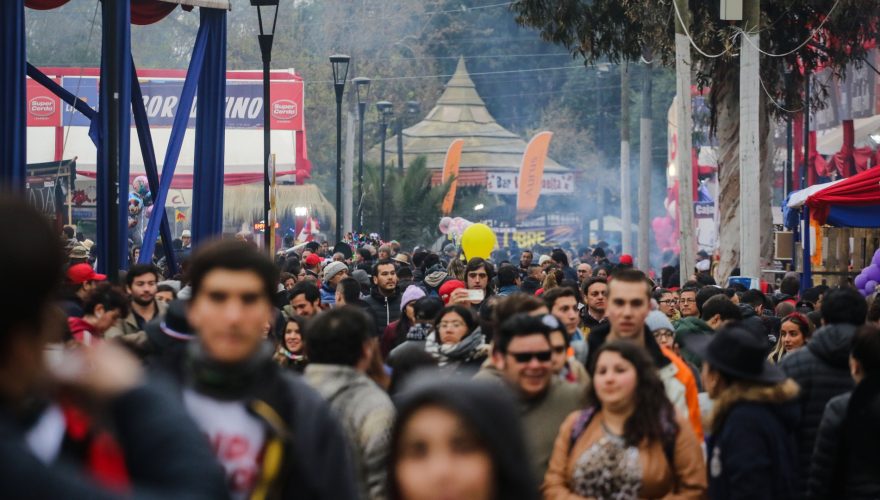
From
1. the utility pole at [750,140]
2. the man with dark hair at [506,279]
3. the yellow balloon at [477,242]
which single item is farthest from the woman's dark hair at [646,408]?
the yellow balloon at [477,242]

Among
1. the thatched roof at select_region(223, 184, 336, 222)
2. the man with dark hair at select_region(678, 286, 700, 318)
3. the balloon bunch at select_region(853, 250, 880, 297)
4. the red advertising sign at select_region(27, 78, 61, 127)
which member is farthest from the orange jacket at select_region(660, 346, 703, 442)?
the thatched roof at select_region(223, 184, 336, 222)

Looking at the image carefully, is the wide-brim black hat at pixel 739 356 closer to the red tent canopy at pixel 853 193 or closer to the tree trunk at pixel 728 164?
the red tent canopy at pixel 853 193

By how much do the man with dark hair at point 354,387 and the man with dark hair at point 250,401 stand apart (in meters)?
1.17

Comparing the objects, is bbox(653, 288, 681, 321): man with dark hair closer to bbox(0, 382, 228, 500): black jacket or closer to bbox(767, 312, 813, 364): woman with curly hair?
bbox(767, 312, 813, 364): woman with curly hair

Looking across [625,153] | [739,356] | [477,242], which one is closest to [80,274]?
[739,356]

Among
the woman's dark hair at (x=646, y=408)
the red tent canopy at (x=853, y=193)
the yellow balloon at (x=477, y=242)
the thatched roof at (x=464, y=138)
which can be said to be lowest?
the woman's dark hair at (x=646, y=408)

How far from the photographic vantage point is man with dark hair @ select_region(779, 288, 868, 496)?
7.30 metres

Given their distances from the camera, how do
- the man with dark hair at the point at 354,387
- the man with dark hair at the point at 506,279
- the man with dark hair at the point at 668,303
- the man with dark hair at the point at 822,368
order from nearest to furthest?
the man with dark hair at the point at 354,387, the man with dark hair at the point at 822,368, the man with dark hair at the point at 668,303, the man with dark hair at the point at 506,279

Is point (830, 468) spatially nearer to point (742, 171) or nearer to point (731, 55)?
point (742, 171)

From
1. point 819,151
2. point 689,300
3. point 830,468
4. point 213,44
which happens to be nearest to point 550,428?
point 830,468

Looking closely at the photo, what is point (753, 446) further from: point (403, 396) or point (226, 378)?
point (403, 396)

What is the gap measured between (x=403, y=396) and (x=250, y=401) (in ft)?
1.98

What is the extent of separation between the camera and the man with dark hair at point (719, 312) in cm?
1070

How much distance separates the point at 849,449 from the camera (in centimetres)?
614
